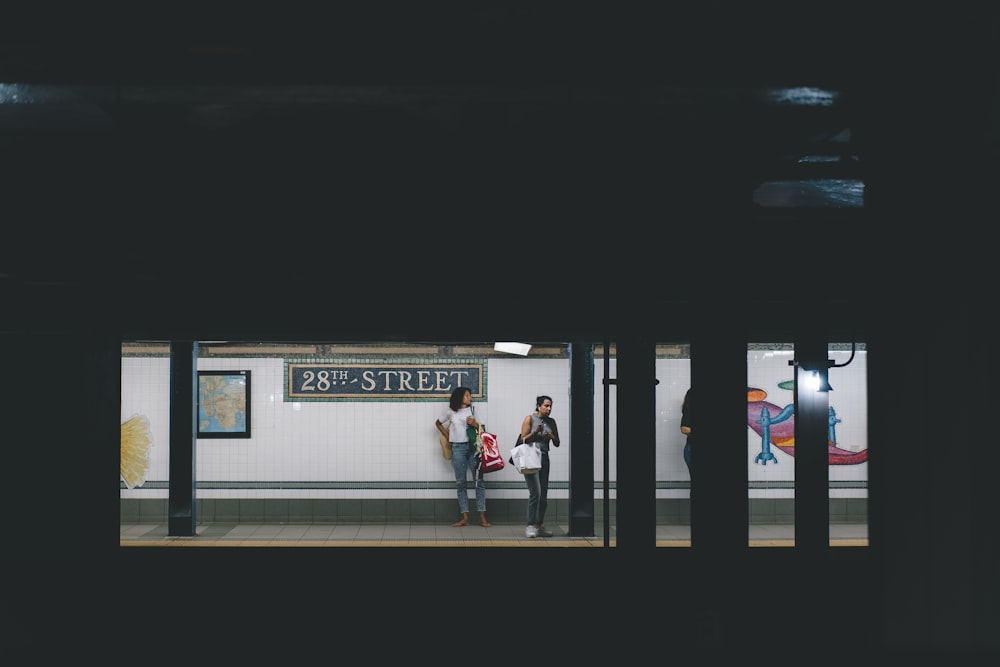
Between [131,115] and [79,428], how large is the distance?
3.74 metres

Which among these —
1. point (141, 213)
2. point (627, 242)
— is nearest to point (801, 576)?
point (627, 242)

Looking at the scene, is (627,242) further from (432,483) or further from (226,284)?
(432,483)

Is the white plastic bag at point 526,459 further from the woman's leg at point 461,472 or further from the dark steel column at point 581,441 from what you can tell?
the woman's leg at point 461,472

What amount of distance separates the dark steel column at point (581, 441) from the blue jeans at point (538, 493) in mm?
250

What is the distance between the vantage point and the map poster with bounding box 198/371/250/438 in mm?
10461

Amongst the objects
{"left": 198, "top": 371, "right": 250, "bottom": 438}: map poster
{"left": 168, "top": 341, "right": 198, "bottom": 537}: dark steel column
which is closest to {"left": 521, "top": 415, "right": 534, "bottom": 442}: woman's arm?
{"left": 198, "top": 371, "right": 250, "bottom": 438}: map poster

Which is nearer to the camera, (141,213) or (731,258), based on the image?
(731,258)

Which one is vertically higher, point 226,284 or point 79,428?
point 226,284

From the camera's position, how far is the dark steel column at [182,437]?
967 cm

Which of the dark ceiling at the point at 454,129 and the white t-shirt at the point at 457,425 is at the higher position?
the dark ceiling at the point at 454,129

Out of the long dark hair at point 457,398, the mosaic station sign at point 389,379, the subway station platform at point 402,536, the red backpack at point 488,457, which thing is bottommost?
the subway station platform at point 402,536

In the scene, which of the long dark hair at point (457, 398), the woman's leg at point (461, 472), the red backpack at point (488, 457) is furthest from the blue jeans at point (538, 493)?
the long dark hair at point (457, 398)

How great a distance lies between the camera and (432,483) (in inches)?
413

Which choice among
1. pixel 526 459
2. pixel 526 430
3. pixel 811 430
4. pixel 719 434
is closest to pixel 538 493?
pixel 526 459
